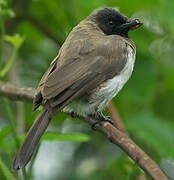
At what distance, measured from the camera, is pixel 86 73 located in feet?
12.1

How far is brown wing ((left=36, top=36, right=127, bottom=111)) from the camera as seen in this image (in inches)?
135

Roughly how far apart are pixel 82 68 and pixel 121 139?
100cm

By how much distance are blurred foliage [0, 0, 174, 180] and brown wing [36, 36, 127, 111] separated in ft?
1.20

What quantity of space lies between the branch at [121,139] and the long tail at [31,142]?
0.89ft

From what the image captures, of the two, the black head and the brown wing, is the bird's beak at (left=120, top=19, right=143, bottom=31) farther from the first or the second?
the brown wing

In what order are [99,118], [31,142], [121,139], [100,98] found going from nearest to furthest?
[121,139] → [31,142] → [99,118] → [100,98]

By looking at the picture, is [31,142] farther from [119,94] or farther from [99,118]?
[119,94]

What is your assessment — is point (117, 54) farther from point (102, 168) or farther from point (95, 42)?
point (102, 168)

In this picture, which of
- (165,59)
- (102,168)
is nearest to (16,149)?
(102,168)

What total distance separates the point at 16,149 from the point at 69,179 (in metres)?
1.31

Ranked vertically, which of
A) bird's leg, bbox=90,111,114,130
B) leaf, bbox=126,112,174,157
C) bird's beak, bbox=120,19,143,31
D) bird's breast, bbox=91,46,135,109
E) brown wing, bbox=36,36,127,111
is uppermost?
bird's beak, bbox=120,19,143,31

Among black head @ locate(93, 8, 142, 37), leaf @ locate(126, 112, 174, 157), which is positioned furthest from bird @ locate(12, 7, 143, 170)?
leaf @ locate(126, 112, 174, 157)

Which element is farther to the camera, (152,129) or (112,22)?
(112,22)

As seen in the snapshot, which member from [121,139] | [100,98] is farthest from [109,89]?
[121,139]
